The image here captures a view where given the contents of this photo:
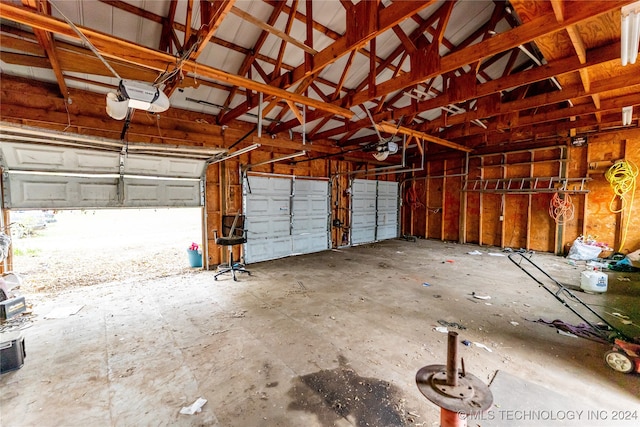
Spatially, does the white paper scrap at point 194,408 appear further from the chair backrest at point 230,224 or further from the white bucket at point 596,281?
the white bucket at point 596,281

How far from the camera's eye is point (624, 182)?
575cm

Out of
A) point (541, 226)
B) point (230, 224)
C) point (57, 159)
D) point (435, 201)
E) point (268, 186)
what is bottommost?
point (541, 226)

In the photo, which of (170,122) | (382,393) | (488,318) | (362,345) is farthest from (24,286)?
(488,318)

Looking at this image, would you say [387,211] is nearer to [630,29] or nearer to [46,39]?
[630,29]

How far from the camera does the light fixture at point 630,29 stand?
183 cm

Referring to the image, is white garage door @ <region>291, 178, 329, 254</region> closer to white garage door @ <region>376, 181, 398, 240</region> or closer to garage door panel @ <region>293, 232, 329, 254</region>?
garage door panel @ <region>293, 232, 329, 254</region>

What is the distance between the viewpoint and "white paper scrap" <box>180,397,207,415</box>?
1797 mm

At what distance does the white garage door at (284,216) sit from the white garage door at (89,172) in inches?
60.6

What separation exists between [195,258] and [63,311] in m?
2.34

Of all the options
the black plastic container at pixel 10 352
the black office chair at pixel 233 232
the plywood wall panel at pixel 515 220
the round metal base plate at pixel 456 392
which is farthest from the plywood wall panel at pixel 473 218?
the black plastic container at pixel 10 352

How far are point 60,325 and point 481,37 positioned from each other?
7.60 m

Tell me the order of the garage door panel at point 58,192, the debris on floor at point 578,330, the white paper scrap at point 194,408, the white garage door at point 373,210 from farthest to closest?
the white garage door at point 373,210 < the garage door panel at point 58,192 < the debris on floor at point 578,330 < the white paper scrap at point 194,408

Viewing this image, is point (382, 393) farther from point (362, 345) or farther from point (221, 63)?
point (221, 63)

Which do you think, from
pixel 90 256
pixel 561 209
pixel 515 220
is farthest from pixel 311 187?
pixel 561 209
